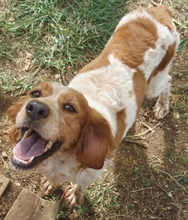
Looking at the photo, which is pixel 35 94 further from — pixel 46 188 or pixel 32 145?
pixel 46 188

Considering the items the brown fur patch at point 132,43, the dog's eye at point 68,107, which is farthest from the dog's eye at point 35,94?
the brown fur patch at point 132,43

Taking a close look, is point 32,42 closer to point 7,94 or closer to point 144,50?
point 7,94

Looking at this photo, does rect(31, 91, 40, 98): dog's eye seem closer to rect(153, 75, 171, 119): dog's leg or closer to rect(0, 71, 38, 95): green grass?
rect(0, 71, 38, 95): green grass

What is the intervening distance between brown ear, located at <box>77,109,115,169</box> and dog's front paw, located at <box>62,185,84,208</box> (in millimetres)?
1017

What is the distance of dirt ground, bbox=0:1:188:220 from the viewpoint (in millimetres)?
4367

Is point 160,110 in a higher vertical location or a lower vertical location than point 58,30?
lower

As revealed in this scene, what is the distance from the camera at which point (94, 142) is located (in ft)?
10.5

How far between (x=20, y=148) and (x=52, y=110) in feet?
1.39

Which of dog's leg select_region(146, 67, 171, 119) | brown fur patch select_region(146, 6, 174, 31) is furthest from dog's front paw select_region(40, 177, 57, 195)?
brown fur patch select_region(146, 6, 174, 31)

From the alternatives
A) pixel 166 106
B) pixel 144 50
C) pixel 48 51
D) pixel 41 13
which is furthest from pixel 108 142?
pixel 41 13

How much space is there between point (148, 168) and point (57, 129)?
6.57ft

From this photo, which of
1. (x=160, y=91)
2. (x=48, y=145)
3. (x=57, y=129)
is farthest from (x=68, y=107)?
(x=160, y=91)

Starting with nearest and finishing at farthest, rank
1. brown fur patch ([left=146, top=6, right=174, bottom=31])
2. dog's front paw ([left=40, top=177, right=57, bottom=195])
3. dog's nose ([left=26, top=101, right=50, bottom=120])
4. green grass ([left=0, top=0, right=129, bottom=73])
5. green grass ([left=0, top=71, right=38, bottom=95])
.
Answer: dog's nose ([left=26, top=101, right=50, bottom=120]) < brown fur patch ([left=146, top=6, right=174, bottom=31]) < dog's front paw ([left=40, top=177, right=57, bottom=195]) < green grass ([left=0, top=71, right=38, bottom=95]) < green grass ([left=0, top=0, right=129, bottom=73])

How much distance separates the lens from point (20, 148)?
3.06 meters
